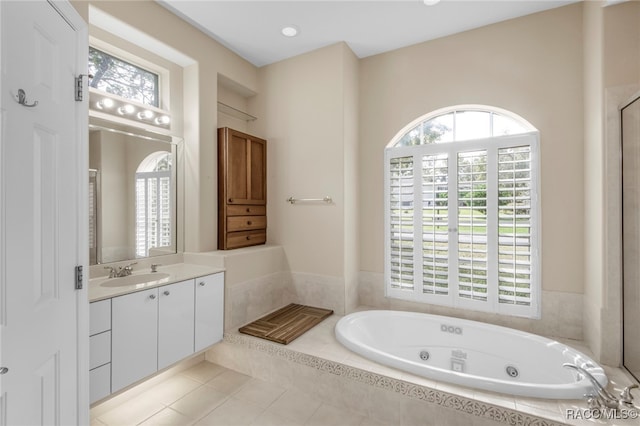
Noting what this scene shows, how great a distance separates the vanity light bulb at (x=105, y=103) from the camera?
214 centimetres

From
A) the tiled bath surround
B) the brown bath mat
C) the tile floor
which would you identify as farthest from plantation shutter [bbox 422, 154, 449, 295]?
the tile floor

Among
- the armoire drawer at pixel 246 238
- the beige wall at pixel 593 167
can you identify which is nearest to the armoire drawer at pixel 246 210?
the armoire drawer at pixel 246 238

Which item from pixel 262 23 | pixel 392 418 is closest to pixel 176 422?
pixel 392 418

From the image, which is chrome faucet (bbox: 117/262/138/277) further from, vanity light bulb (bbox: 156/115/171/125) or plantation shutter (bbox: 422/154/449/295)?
plantation shutter (bbox: 422/154/449/295)

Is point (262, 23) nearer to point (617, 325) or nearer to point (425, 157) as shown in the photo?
point (425, 157)

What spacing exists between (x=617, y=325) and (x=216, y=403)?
2.60 meters

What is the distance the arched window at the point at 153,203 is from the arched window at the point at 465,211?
195 centimetres

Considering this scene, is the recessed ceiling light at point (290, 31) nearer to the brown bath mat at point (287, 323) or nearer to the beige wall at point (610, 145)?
the beige wall at point (610, 145)

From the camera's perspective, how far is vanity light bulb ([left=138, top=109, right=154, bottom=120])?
2402mm

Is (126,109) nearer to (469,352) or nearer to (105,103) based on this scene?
(105,103)

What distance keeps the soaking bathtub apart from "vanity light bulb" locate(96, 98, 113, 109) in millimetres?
2329

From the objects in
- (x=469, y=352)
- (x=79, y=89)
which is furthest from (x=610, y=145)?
(x=79, y=89)

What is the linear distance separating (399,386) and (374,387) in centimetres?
16

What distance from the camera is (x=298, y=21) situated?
2480 millimetres
